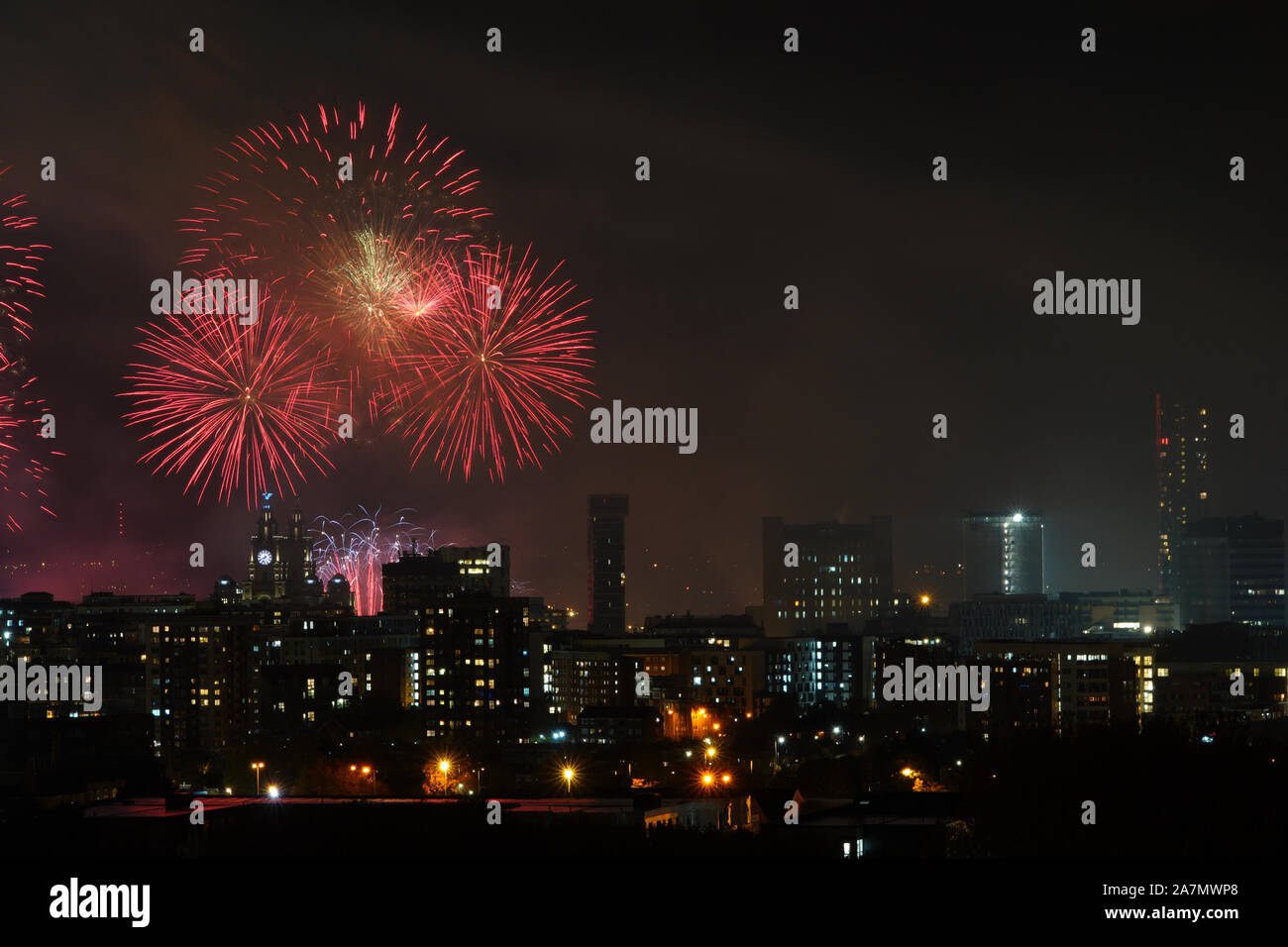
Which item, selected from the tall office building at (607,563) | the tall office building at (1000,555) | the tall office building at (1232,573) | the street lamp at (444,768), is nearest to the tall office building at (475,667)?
the street lamp at (444,768)

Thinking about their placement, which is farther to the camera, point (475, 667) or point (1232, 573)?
point (1232, 573)

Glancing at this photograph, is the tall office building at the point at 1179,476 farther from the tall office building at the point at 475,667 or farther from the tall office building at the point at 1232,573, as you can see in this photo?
the tall office building at the point at 475,667

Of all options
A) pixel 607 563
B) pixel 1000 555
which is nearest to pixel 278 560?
pixel 607 563

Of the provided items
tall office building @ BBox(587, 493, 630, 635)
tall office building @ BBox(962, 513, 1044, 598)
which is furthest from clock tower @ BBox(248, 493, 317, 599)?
tall office building @ BBox(962, 513, 1044, 598)

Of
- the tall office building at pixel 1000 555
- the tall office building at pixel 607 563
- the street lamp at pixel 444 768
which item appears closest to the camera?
the street lamp at pixel 444 768

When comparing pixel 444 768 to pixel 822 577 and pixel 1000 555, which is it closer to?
pixel 822 577
